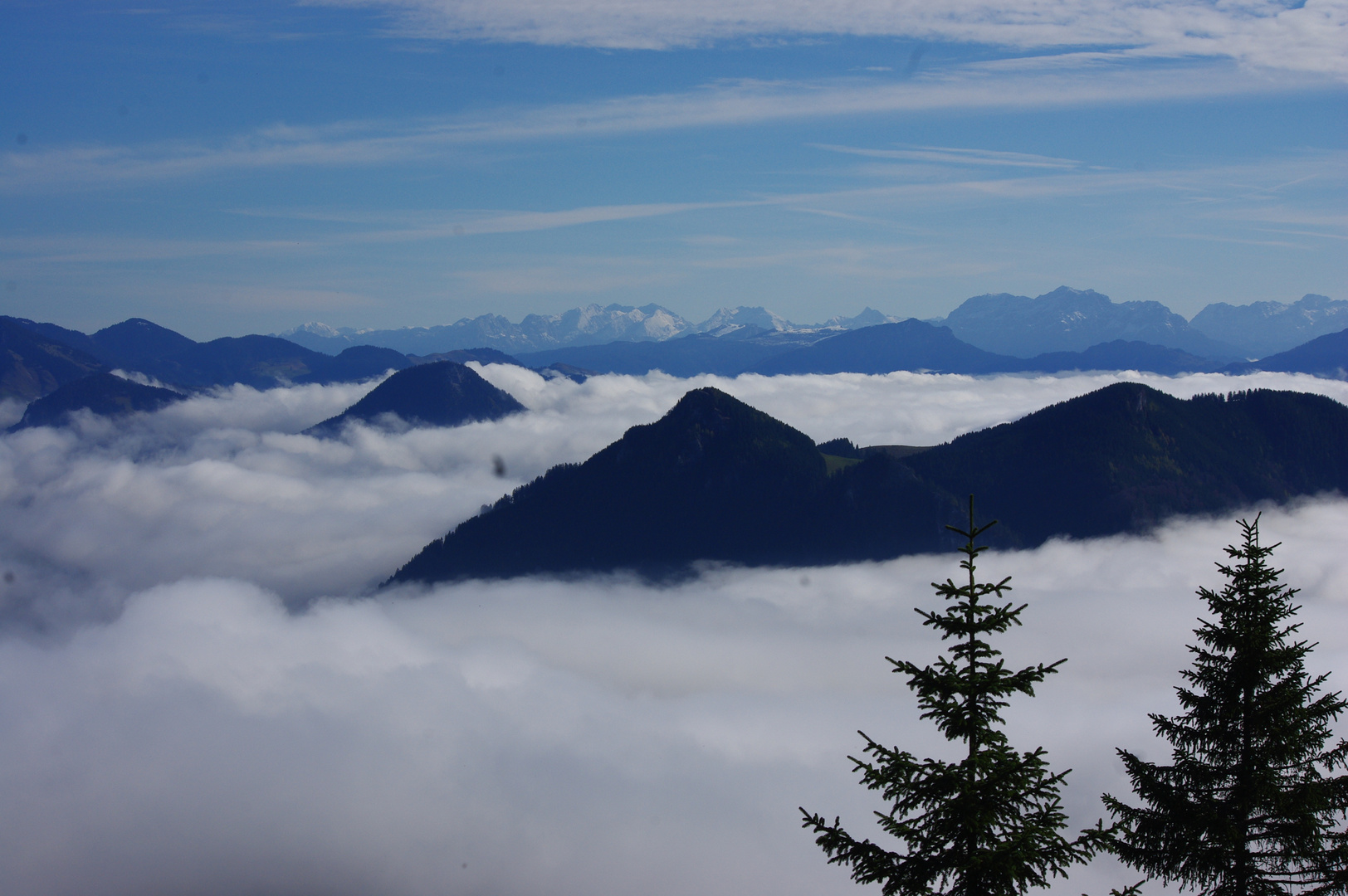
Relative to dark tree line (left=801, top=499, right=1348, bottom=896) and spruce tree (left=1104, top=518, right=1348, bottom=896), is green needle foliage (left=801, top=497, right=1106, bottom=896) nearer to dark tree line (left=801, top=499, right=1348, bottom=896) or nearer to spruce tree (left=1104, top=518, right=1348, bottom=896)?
dark tree line (left=801, top=499, right=1348, bottom=896)

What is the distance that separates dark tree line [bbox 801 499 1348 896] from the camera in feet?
54.6

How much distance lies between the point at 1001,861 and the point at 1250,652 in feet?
27.0

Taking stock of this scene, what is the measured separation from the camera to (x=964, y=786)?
16.5m

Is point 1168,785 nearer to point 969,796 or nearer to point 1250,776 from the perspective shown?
point 1250,776

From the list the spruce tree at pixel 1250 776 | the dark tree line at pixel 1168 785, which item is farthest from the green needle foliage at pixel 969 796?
the spruce tree at pixel 1250 776

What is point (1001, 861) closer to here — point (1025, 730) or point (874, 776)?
point (874, 776)

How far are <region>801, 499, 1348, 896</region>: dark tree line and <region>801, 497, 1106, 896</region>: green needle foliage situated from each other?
1.2 inches

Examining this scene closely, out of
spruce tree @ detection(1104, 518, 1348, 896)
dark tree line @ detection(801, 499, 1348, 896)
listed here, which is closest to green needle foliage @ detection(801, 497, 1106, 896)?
dark tree line @ detection(801, 499, 1348, 896)

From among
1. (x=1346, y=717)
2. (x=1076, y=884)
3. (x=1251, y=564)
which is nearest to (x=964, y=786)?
(x=1251, y=564)

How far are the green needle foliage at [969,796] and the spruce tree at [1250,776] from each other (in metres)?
4.34

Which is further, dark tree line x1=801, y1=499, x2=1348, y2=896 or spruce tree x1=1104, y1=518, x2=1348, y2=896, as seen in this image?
spruce tree x1=1104, y1=518, x2=1348, y2=896

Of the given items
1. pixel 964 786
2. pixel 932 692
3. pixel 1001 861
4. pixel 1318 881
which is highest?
pixel 932 692

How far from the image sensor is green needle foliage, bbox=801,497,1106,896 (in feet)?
54.2

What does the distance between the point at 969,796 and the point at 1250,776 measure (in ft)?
26.9
